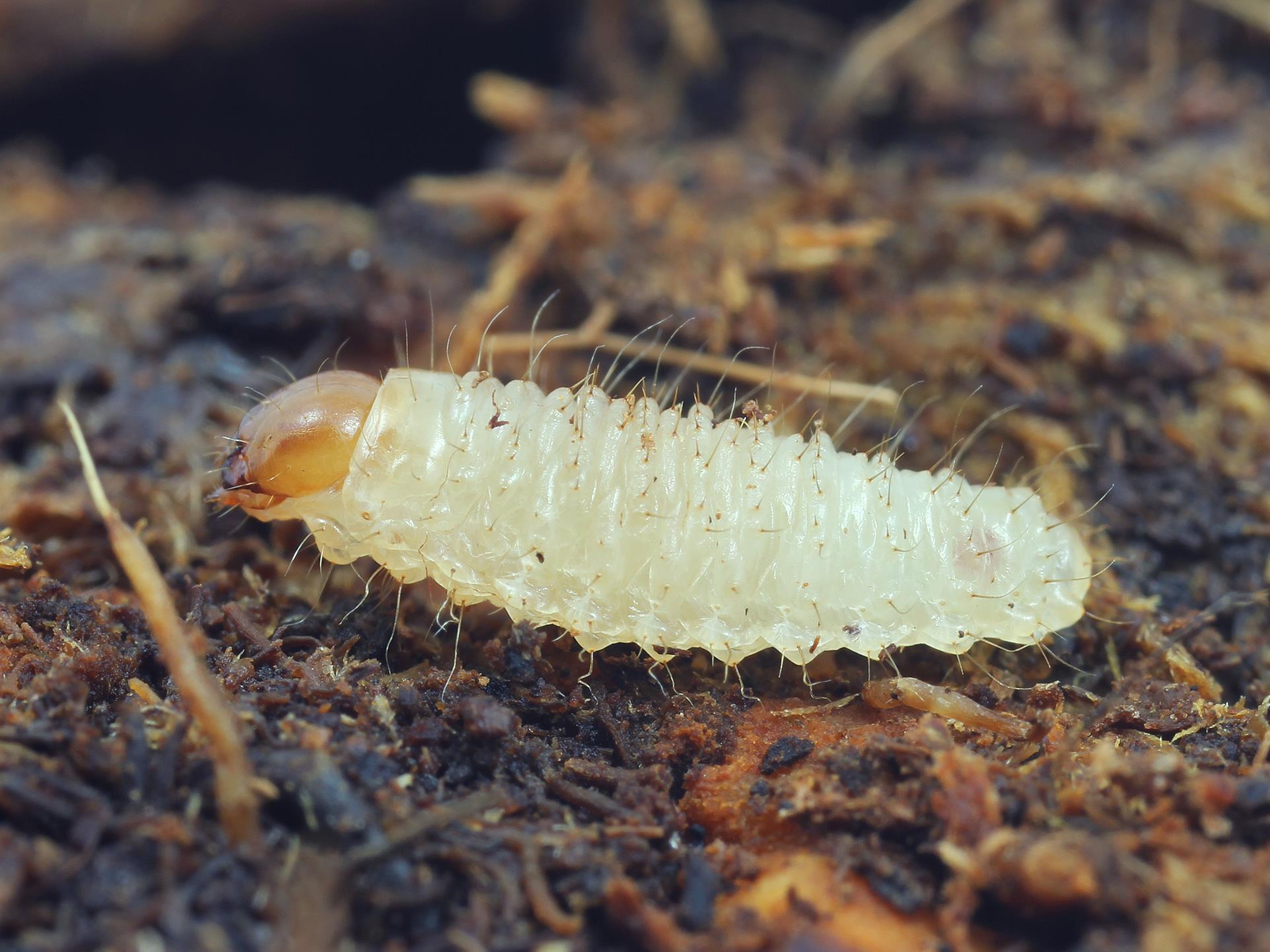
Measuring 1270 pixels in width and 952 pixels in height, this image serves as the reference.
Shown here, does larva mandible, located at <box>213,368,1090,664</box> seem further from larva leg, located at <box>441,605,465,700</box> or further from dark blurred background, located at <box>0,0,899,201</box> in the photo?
dark blurred background, located at <box>0,0,899,201</box>

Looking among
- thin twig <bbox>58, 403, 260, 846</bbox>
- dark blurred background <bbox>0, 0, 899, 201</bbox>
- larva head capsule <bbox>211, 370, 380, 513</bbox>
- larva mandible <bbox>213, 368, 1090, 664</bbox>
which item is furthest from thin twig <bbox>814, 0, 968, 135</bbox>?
thin twig <bbox>58, 403, 260, 846</bbox>

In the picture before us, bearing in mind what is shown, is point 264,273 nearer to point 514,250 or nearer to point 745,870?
point 514,250

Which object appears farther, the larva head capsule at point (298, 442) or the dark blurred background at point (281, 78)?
the dark blurred background at point (281, 78)

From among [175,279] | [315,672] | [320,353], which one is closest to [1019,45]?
[320,353]

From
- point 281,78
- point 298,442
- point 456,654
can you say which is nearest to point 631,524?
point 456,654

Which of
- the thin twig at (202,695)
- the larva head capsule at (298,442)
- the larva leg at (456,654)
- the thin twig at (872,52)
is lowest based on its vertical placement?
the larva leg at (456,654)

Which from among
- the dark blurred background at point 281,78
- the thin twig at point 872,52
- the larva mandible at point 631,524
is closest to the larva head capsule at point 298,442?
the larva mandible at point 631,524

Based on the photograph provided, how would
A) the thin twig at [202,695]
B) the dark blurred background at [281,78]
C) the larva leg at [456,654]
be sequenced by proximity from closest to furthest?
1. the thin twig at [202,695]
2. the larva leg at [456,654]
3. the dark blurred background at [281,78]

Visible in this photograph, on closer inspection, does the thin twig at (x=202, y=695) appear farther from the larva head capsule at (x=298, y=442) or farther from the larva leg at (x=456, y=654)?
the larva leg at (x=456, y=654)

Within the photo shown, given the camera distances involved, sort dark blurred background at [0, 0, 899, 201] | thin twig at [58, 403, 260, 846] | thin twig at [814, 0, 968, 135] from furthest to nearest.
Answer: dark blurred background at [0, 0, 899, 201], thin twig at [814, 0, 968, 135], thin twig at [58, 403, 260, 846]
